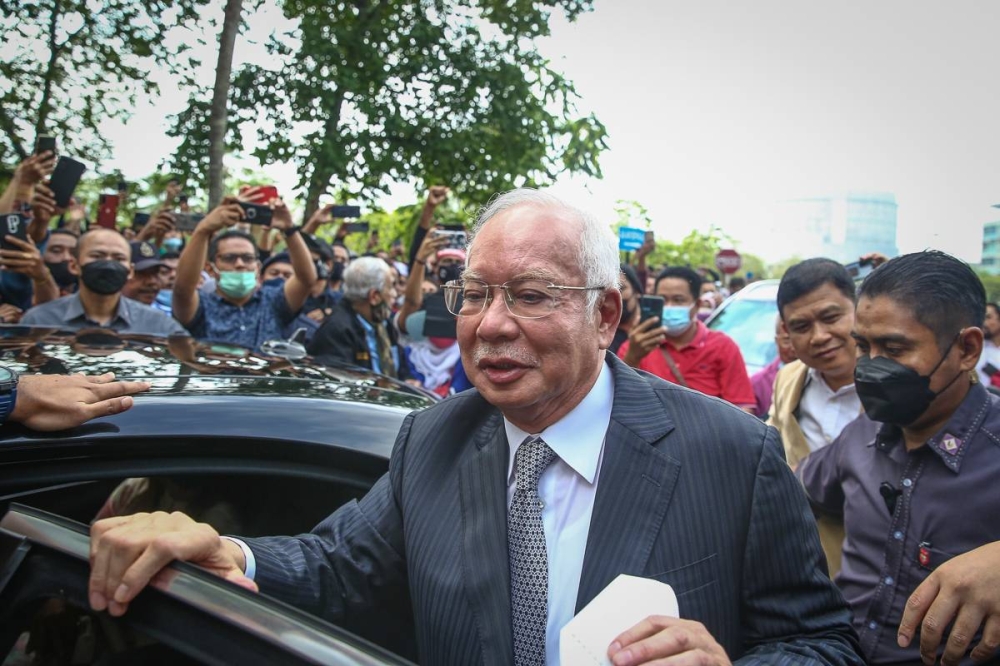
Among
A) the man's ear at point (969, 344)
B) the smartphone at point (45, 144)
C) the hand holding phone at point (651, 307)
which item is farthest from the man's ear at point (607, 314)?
the smartphone at point (45, 144)

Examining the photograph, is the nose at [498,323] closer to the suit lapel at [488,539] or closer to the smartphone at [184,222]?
the suit lapel at [488,539]

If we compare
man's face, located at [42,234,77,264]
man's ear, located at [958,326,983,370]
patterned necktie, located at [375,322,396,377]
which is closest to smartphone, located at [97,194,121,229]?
man's face, located at [42,234,77,264]

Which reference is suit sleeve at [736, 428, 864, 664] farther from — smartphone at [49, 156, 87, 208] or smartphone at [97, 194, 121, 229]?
smartphone at [97, 194, 121, 229]

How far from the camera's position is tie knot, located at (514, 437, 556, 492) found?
185 centimetres

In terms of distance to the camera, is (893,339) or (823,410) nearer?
(893,339)

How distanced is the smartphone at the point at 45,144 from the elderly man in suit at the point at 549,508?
4.60 m

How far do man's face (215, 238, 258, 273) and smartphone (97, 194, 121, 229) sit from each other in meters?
2.16

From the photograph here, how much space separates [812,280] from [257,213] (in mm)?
3714

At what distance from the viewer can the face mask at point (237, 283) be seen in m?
5.20

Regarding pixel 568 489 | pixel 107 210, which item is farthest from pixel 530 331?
pixel 107 210

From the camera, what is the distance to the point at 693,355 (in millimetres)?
5016

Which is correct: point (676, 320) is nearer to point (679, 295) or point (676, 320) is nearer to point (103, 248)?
point (679, 295)

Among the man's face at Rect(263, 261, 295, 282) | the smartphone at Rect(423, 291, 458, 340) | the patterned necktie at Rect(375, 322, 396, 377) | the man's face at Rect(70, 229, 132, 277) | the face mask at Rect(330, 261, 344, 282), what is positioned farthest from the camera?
the face mask at Rect(330, 261, 344, 282)

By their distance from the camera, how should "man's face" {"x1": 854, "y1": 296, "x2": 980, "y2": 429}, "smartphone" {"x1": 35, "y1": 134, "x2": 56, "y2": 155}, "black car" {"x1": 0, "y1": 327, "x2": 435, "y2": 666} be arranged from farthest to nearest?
"smartphone" {"x1": 35, "y1": 134, "x2": 56, "y2": 155} → "man's face" {"x1": 854, "y1": 296, "x2": 980, "y2": 429} → "black car" {"x1": 0, "y1": 327, "x2": 435, "y2": 666}
